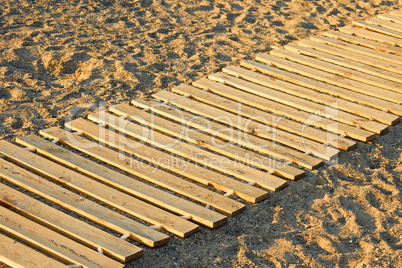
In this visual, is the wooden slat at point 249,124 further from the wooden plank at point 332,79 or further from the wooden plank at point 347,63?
the wooden plank at point 347,63

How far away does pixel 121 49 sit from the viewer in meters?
4.52

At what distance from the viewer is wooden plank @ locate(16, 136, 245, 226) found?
2766mm

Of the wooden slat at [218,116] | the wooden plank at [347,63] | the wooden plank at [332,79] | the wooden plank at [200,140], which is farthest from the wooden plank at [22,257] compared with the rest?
the wooden plank at [347,63]

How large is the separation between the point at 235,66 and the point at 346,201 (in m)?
1.82


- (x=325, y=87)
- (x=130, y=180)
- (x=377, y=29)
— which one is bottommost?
(x=130, y=180)

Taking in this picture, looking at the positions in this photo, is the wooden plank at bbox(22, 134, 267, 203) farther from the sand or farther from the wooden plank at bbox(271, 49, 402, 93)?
the wooden plank at bbox(271, 49, 402, 93)

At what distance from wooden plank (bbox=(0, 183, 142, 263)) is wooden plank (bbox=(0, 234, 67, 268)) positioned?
0.19m

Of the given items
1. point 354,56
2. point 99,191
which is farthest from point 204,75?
point 99,191

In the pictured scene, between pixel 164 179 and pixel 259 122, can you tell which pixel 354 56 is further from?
pixel 164 179

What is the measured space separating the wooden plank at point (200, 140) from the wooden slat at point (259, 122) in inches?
10.2

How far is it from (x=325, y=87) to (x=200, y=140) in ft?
3.92

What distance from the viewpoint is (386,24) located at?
17.0ft

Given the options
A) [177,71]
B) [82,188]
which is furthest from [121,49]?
[82,188]

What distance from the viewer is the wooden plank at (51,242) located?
7.64ft
